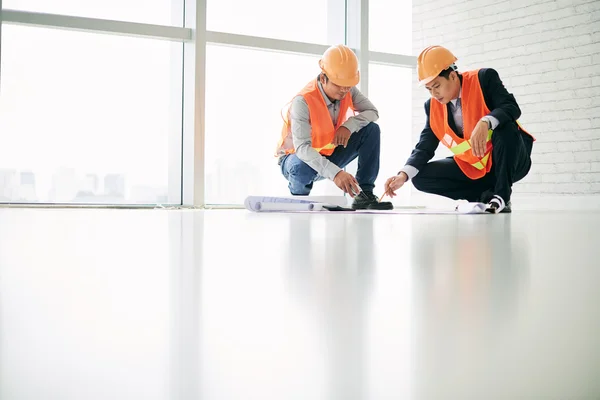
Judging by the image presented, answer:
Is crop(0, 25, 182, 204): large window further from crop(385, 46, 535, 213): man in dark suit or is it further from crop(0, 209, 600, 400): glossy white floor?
crop(0, 209, 600, 400): glossy white floor

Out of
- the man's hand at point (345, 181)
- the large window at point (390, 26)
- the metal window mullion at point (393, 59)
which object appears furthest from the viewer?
the large window at point (390, 26)

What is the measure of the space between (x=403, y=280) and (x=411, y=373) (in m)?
0.25

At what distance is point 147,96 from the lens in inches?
208

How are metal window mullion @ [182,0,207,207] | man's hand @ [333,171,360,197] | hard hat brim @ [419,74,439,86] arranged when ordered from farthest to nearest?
metal window mullion @ [182,0,207,207] → hard hat brim @ [419,74,439,86] → man's hand @ [333,171,360,197]

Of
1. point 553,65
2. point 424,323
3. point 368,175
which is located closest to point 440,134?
point 368,175

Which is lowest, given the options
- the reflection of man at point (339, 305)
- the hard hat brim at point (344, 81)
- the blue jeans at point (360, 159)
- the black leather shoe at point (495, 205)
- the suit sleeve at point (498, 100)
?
the reflection of man at point (339, 305)

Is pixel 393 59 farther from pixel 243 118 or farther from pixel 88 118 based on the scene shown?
pixel 88 118

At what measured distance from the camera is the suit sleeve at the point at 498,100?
303 cm

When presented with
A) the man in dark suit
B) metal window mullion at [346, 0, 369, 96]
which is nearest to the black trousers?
the man in dark suit

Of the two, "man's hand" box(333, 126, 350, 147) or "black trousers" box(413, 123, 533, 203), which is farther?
"man's hand" box(333, 126, 350, 147)

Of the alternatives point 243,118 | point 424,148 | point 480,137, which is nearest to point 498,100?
point 480,137

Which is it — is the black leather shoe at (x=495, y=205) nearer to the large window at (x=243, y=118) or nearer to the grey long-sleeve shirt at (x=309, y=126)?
the grey long-sleeve shirt at (x=309, y=126)

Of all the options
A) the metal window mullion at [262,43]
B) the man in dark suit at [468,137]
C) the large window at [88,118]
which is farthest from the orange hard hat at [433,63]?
the large window at [88,118]

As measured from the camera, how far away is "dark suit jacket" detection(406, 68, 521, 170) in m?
3.05
